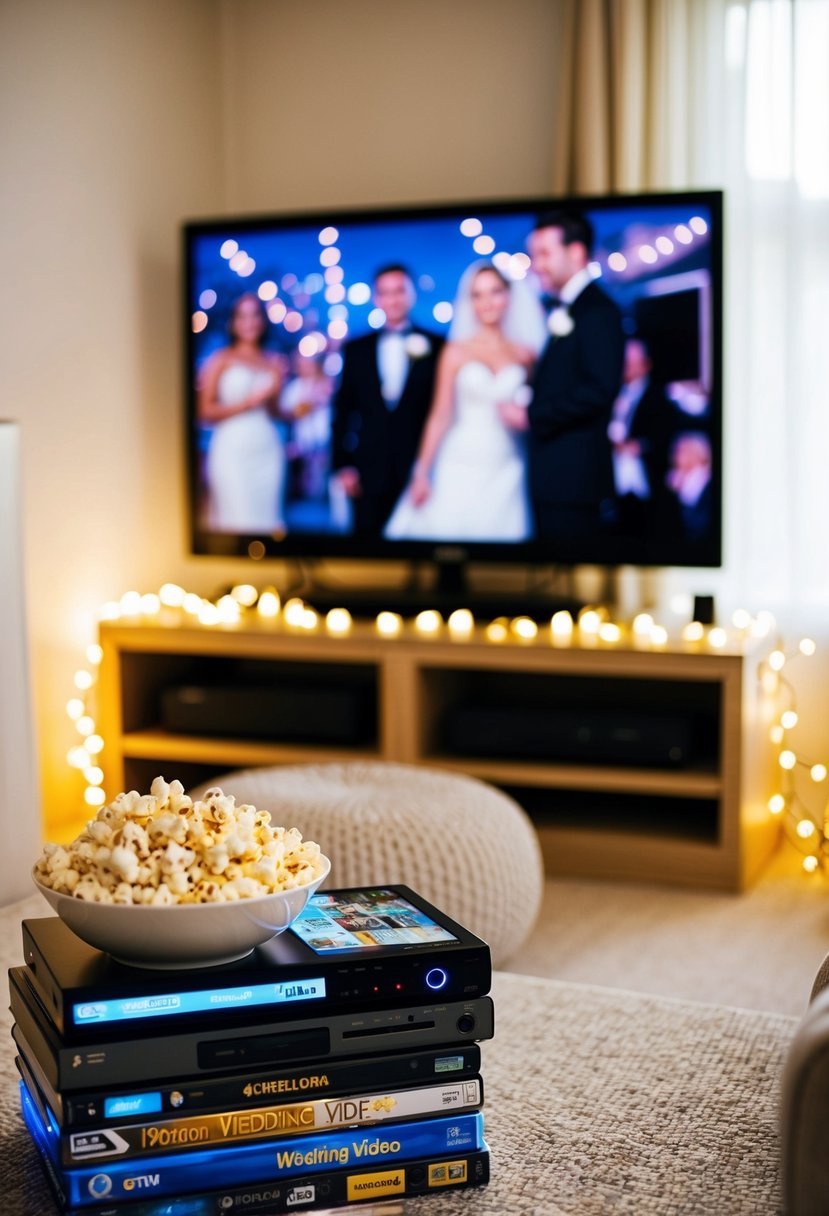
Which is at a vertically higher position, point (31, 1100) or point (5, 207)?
point (5, 207)

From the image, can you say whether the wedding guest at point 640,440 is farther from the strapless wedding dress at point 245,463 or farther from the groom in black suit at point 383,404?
the strapless wedding dress at point 245,463

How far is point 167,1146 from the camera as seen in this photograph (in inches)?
45.0

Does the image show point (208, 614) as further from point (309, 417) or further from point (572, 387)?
point (572, 387)

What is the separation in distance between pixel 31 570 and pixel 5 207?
883mm

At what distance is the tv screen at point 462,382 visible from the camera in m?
3.29

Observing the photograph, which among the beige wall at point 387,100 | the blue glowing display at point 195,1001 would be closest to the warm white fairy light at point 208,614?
the beige wall at point 387,100

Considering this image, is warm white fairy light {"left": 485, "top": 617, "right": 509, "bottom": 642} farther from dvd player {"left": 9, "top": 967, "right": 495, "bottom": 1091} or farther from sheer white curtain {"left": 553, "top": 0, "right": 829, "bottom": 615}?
dvd player {"left": 9, "top": 967, "right": 495, "bottom": 1091}

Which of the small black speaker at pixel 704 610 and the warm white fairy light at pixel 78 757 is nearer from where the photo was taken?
the small black speaker at pixel 704 610

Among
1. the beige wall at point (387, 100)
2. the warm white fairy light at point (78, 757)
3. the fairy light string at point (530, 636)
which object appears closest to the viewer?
the fairy light string at point (530, 636)

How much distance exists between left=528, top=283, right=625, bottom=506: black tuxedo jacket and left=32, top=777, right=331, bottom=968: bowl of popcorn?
2.30 m

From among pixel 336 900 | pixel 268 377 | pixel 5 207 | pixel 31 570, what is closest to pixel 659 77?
pixel 268 377

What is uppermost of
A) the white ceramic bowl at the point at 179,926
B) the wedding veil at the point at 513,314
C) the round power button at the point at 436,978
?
the wedding veil at the point at 513,314

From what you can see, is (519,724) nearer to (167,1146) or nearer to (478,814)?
(478,814)

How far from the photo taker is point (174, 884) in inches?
45.1
